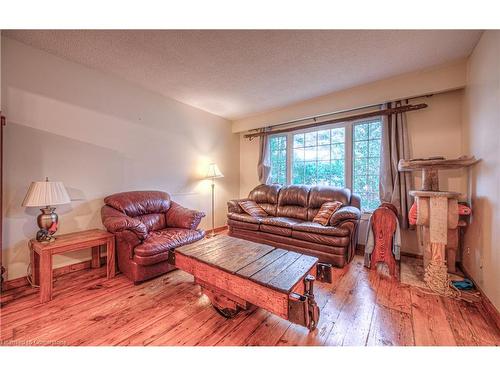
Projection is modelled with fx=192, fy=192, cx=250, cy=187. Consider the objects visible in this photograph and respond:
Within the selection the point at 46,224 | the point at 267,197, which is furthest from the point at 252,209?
the point at 46,224

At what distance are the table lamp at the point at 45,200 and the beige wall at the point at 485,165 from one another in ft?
12.6

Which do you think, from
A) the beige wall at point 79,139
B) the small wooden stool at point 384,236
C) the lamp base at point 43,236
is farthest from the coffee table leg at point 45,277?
the small wooden stool at point 384,236

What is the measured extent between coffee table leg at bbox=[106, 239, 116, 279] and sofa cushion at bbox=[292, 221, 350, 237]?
2217 millimetres

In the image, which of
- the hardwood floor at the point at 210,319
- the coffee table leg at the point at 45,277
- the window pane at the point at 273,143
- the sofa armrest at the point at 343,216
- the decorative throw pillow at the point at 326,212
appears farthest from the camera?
the window pane at the point at 273,143

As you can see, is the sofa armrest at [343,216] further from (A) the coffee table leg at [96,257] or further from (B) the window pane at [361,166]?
(A) the coffee table leg at [96,257]

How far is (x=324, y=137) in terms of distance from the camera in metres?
3.59

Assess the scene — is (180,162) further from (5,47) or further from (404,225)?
(404,225)

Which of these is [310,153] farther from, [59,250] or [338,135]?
[59,250]

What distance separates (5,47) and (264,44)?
256 centimetres

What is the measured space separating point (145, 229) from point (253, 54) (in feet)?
7.37

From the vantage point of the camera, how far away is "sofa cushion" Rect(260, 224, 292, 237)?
2769mm

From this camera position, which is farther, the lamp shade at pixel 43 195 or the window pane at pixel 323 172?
the window pane at pixel 323 172

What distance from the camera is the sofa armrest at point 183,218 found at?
264 centimetres

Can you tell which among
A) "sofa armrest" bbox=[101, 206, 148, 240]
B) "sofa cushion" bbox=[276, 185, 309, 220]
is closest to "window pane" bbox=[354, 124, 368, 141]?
"sofa cushion" bbox=[276, 185, 309, 220]
